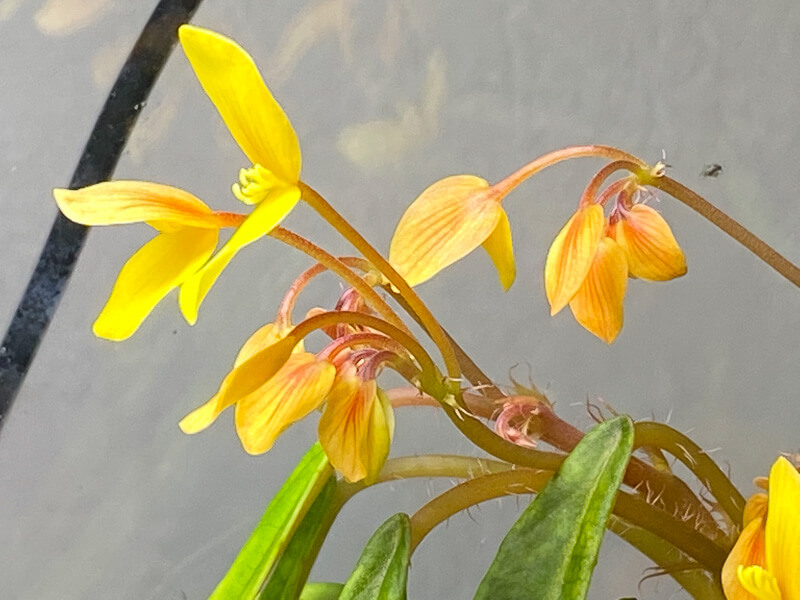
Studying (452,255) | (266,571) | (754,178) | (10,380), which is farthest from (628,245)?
(10,380)

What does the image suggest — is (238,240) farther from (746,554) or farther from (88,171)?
(88,171)

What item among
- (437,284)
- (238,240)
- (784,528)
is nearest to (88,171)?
(437,284)

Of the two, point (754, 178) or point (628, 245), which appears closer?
point (628, 245)

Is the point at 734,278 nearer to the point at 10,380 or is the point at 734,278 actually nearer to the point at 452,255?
the point at 452,255

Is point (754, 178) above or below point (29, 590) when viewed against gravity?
above

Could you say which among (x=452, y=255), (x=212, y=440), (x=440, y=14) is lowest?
(x=212, y=440)

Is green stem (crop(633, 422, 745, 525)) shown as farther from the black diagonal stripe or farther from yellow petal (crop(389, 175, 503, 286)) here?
the black diagonal stripe
